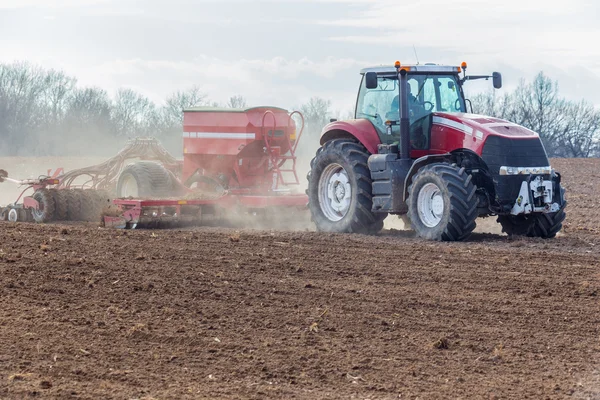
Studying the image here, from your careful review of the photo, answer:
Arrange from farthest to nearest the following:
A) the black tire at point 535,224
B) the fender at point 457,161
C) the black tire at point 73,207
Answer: the black tire at point 73,207
the black tire at point 535,224
the fender at point 457,161

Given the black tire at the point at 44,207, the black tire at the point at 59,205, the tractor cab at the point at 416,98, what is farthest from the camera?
the black tire at the point at 59,205

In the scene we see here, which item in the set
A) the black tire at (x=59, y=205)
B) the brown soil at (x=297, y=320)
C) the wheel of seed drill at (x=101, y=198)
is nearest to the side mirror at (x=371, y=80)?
the brown soil at (x=297, y=320)

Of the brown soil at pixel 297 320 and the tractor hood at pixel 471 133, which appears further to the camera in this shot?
the tractor hood at pixel 471 133

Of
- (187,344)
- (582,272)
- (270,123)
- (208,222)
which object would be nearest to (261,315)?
(187,344)

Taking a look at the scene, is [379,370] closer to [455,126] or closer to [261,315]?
[261,315]

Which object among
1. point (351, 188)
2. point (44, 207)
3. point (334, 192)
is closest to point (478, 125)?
point (351, 188)

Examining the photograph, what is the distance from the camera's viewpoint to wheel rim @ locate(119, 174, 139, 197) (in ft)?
48.5

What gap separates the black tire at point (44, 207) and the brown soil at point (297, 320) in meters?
3.36

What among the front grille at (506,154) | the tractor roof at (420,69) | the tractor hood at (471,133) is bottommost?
the front grille at (506,154)

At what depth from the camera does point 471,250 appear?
33.1ft

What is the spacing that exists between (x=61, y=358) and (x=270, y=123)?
29.9 feet

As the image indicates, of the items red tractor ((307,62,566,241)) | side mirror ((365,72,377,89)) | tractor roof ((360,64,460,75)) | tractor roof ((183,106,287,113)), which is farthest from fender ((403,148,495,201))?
tractor roof ((183,106,287,113))

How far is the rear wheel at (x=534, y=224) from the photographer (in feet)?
37.0

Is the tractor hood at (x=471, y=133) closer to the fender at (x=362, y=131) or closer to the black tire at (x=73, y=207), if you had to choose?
the fender at (x=362, y=131)
